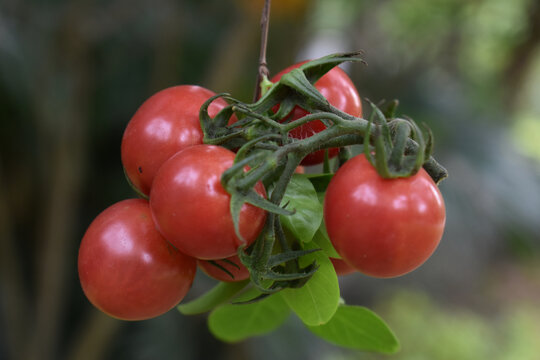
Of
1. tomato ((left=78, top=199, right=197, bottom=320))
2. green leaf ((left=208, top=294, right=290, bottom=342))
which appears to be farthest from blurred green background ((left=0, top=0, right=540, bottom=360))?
tomato ((left=78, top=199, right=197, bottom=320))

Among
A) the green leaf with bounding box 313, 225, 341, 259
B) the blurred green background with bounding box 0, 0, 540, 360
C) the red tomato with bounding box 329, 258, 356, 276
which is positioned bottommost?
the blurred green background with bounding box 0, 0, 540, 360

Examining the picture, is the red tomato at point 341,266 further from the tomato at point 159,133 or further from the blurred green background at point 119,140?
the blurred green background at point 119,140

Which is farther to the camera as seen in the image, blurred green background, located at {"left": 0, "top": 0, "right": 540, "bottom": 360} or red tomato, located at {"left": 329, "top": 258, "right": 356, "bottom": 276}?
blurred green background, located at {"left": 0, "top": 0, "right": 540, "bottom": 360}

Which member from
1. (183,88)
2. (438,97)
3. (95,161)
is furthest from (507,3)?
(183,88)

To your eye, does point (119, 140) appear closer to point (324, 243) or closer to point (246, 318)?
point (246, 318)

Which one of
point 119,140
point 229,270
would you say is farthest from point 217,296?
point 119,140

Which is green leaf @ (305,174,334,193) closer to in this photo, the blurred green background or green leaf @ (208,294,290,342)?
green leaf @ (208,294,290,342)

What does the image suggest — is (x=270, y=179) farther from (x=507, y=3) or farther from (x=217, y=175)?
(x=507, y=3)

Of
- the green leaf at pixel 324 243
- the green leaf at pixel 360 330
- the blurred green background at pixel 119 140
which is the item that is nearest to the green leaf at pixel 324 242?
the green leaf at pixel 324 243
